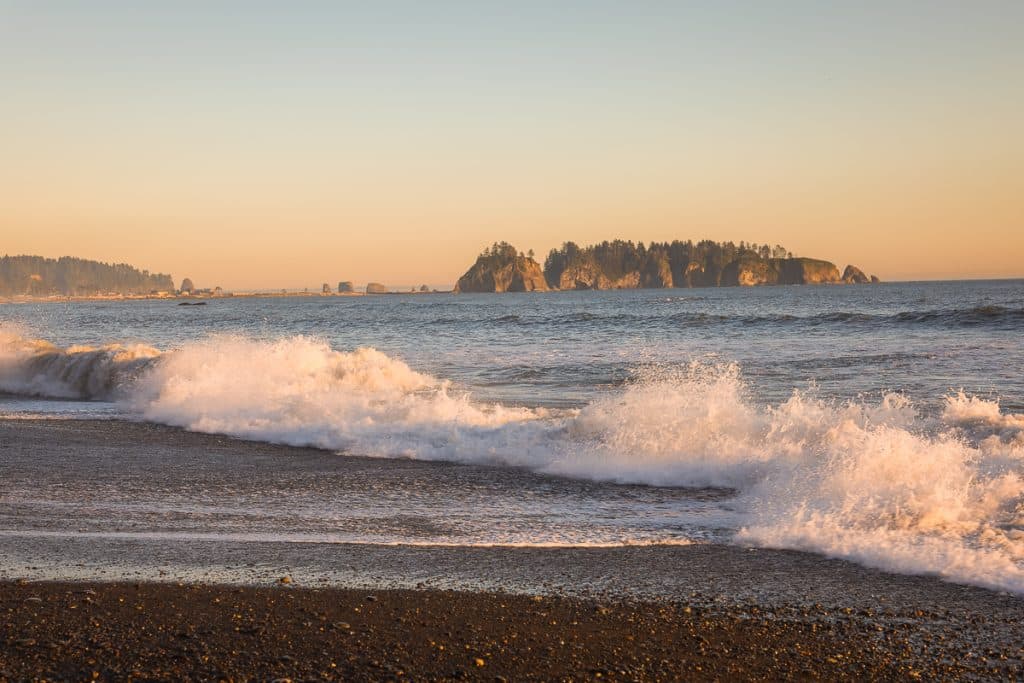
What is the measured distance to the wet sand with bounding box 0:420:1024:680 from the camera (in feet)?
15.3

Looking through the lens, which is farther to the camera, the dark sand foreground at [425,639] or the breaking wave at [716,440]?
the breaking wave at [716,440]

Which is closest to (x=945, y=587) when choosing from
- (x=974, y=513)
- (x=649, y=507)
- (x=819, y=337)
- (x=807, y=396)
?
(x=974, y=513)

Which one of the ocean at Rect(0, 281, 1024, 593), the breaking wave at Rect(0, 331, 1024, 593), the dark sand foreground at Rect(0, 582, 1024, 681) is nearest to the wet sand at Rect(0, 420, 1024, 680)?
the dark sand foreground at Rect(0, 582, 1024, 681)

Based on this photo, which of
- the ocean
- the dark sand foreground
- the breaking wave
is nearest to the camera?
the dark sand foreground

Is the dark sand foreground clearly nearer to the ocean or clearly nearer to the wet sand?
the wet sand

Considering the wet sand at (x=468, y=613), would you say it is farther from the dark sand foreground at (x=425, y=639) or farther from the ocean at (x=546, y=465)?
the ocean at (x=546, y=465)

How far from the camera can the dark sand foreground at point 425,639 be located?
15.0 ft

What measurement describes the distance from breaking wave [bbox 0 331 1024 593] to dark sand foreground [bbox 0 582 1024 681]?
5.67 ft

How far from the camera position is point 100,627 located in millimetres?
5160

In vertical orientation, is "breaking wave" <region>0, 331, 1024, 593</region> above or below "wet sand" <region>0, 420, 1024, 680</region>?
above

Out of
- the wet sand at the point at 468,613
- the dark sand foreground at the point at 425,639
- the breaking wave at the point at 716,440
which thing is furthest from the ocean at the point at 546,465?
the dark sand foreground at the point at 425,639

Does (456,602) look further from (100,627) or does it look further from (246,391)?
(246,391)

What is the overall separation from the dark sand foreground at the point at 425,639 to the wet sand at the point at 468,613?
0.01 m

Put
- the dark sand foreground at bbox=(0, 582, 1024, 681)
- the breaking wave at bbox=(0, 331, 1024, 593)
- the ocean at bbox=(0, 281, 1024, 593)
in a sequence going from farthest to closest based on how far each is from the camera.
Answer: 1. the ocean at bbox=(0, 281, 1024, 593)
2. the breaking wave at bbox=(0, 331, 1024, 593)
3. the dark sand foreground at bbox=(0, 582, 1024, 681)
